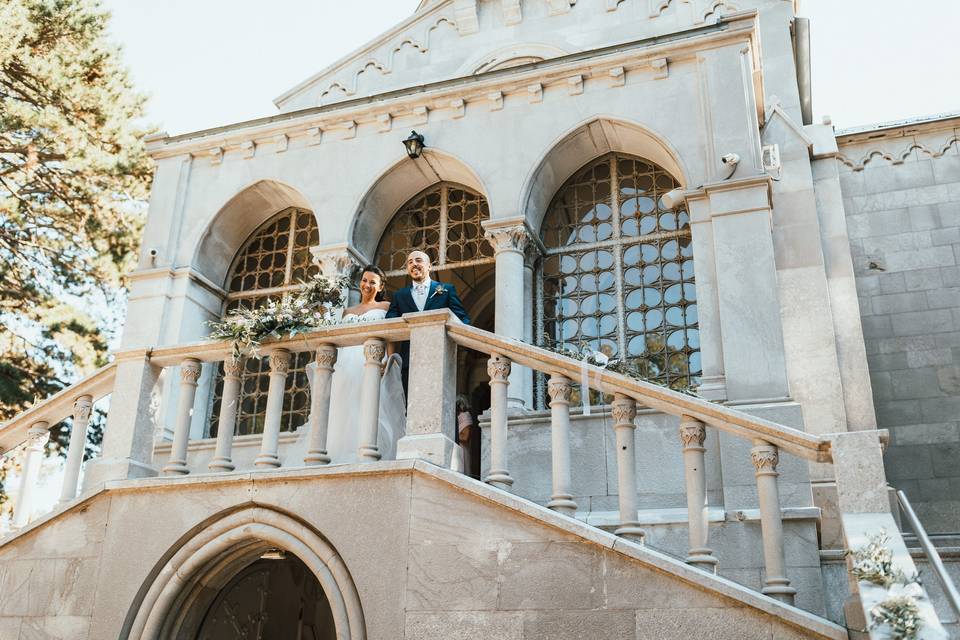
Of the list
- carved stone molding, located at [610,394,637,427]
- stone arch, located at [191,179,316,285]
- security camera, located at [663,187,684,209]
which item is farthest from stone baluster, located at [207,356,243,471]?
security camera, located at [663,187,684,209]

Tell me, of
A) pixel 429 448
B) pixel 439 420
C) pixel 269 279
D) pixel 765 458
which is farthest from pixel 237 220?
pixel 765 458

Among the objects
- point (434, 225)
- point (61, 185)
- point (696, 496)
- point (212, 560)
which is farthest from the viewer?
point (61, 185)

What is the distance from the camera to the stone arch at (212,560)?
5984 mm

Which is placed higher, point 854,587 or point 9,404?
point 9,404

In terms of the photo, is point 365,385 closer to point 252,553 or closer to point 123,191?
point 252,553

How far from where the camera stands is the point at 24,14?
15.7 meters

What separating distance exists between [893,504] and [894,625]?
19.8 ft

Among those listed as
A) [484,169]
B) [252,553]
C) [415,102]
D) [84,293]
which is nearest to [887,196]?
[484,169]

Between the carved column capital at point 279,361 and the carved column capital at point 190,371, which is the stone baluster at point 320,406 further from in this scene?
the carved column capital at point 190,371

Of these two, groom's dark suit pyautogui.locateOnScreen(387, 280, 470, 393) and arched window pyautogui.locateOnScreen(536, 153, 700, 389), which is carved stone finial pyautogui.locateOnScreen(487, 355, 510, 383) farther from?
arched window pyautogui.locateOnScreen(536, 153, 700, 389)

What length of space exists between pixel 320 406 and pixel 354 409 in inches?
34.0

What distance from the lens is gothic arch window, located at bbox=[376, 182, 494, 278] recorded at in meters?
11.0

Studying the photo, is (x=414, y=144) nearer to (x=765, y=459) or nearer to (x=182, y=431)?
(x=182, y=431)

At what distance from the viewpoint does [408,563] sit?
5680 mm
